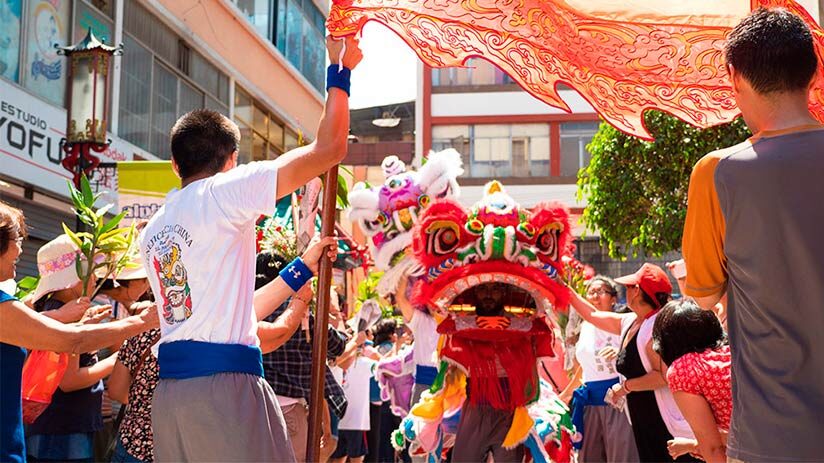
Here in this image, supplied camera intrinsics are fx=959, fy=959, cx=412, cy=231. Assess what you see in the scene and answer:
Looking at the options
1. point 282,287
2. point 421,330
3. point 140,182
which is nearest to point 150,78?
point 140,182

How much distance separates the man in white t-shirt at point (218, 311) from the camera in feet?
10.2

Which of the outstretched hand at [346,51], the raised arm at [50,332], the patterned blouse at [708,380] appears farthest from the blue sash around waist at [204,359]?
the patterned blouse at [708,380]

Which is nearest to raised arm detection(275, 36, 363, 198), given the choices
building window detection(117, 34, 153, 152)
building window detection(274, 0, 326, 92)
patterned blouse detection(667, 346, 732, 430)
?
patterned blouse detection(667, 346, 732, 430)

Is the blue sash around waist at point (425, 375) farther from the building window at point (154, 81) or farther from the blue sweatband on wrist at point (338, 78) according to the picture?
the building window at point (154, 81)

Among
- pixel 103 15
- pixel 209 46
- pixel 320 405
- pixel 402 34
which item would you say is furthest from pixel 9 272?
pixel 209 46

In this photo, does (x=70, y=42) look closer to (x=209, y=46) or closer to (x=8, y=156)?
(x=8, y=156)

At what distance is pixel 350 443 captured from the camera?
→ 33.5 feet

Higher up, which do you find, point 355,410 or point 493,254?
point 493,254

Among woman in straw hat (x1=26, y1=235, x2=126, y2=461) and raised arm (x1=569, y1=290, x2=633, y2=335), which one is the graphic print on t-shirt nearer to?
woman in straw hat (x1=26, y1=235, x2=126, y2=461)

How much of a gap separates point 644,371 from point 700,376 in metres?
2.37

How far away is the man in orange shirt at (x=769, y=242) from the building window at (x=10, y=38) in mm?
11015

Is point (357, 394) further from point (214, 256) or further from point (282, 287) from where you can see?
point (214, 256)

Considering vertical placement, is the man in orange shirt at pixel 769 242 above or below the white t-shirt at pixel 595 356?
above

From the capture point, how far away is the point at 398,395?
1093 cm
